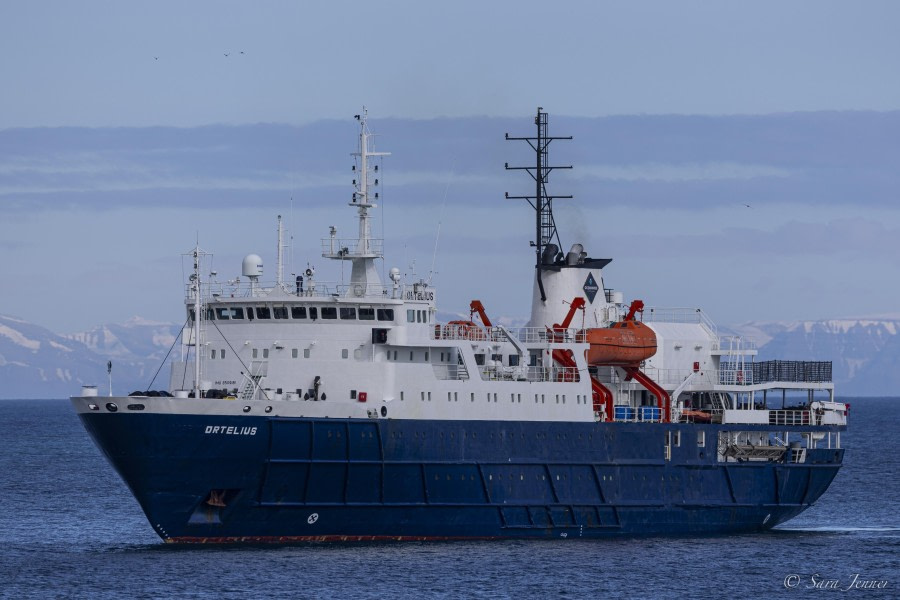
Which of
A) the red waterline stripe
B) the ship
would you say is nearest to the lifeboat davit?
the ship

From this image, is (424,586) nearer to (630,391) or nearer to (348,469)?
(348,469)

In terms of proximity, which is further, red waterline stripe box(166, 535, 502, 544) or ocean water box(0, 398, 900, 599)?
red waterline stripe box(166, 535, 502, 544)

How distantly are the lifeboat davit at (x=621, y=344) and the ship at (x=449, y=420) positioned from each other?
52mm

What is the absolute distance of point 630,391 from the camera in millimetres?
50125

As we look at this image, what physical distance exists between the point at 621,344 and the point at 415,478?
8.51m

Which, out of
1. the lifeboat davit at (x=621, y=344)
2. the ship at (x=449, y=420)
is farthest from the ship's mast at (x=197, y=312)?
the lifeboat davit at (x=621, y=344)

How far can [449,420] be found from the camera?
142 ft

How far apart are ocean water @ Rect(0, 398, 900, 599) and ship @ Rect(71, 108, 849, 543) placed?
855mm
